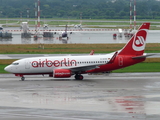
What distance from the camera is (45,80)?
46312mm

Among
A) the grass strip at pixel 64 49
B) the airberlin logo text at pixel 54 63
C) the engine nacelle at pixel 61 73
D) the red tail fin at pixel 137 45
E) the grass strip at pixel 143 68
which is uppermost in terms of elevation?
the red tail fin at pixel 137 45

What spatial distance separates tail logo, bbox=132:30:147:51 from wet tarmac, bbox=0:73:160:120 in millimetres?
3397

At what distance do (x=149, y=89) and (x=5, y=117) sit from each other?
1625 cm

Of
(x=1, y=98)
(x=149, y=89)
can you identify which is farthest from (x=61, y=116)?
(x=149, y=89)

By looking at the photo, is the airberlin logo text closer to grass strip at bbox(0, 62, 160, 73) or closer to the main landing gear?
the main landing gear

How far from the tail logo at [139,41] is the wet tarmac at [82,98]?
340 centimetres

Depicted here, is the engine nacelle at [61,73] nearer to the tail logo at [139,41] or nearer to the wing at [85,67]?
the wing at [85,67]

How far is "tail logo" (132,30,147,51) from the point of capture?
158ft

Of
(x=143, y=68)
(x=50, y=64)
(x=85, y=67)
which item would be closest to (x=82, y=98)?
(x=85, y=67)

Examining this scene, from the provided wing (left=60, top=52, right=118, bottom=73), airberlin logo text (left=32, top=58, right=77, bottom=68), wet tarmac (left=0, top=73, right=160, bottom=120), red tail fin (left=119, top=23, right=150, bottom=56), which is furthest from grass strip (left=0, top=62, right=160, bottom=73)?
airberlin logo text (left=32, top=58, right=77, bottom=68)

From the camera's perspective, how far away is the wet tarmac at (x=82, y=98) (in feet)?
91.8

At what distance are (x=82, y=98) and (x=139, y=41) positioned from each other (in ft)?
54.7

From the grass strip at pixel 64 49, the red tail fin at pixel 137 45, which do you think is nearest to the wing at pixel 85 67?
the red tail fin at pixel 137 45

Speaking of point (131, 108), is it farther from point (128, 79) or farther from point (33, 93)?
point (128, 79)
